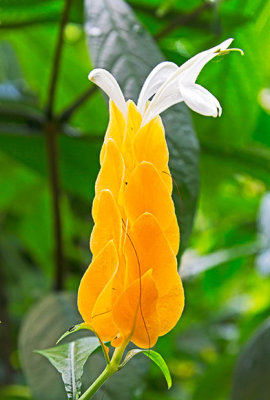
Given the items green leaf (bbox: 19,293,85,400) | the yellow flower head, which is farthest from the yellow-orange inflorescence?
green leaf (bbox: 19,293,85,400)

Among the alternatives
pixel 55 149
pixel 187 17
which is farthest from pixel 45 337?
pixel 187 17

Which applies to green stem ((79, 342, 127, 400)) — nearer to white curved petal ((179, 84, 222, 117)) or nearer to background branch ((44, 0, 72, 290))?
white curved petal ((179, 84, 222, 117))

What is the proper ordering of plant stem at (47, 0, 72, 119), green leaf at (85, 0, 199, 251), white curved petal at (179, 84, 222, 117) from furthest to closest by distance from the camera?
plant stem at (47, 0, 72, 119) → green leaf at (85, 0, 199, 251) → white curved petal at (179, 84, 222, 117)

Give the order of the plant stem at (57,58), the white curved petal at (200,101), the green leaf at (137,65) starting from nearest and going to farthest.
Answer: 1. the white curved petal at (200,101)
2. the green leaf at (137,65)
3. the plant stem at (57,58)

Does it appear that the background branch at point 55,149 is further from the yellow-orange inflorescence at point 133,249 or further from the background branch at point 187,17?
the yellow-orange inflorescence at point 133,249

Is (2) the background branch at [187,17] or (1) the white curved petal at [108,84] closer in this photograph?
(1) the white curved petal at [108,84]

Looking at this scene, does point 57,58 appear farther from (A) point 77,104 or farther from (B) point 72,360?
(B) point 72,360

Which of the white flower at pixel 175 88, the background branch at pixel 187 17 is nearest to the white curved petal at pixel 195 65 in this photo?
the white flower at pixel 175 88

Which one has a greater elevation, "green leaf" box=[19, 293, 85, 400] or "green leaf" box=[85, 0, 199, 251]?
"green leaf" box=[85, 0, 199, 251]
